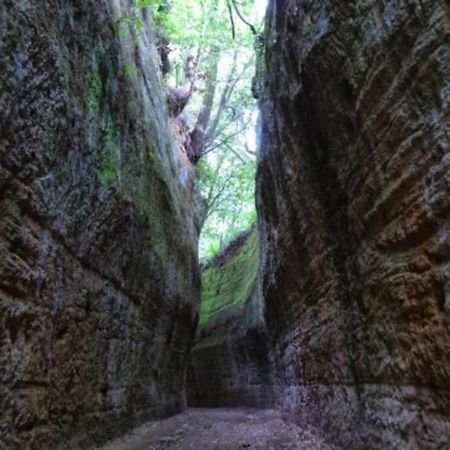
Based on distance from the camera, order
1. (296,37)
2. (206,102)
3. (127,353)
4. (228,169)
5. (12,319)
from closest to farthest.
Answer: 1. (12,319)
2. (296,37)
3. (127,353)
4. (206,102)
5. (228,169)

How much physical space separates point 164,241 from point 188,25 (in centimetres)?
933

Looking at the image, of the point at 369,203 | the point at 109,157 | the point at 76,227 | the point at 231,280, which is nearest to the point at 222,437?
the point at 76,227

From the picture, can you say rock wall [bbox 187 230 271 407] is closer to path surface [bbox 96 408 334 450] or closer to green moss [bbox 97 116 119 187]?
path surface [bbox 96 408 334 450]

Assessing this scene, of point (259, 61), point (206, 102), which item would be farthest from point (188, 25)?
point (259, 61)

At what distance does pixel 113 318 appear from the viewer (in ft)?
27.2

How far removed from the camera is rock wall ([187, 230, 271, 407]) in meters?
17.2

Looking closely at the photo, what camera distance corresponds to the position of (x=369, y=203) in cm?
548

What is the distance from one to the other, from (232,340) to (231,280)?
4159mm

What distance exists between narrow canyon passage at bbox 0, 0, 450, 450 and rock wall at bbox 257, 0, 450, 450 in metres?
0.03

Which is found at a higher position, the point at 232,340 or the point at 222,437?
the point at 232,340

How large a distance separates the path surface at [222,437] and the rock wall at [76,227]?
1.47 ft

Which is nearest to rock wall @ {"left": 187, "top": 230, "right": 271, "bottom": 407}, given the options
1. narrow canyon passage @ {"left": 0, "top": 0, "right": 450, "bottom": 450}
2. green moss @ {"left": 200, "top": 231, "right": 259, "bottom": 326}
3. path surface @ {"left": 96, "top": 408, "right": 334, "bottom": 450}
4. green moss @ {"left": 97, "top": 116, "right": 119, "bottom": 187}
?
green moss @ {"left": 200, "top": 231, "right": 259, "bottom": 326}

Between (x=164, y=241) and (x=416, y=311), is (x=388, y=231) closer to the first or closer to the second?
(x=416, y=311)

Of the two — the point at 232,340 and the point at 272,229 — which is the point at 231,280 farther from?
the point at 272,229
